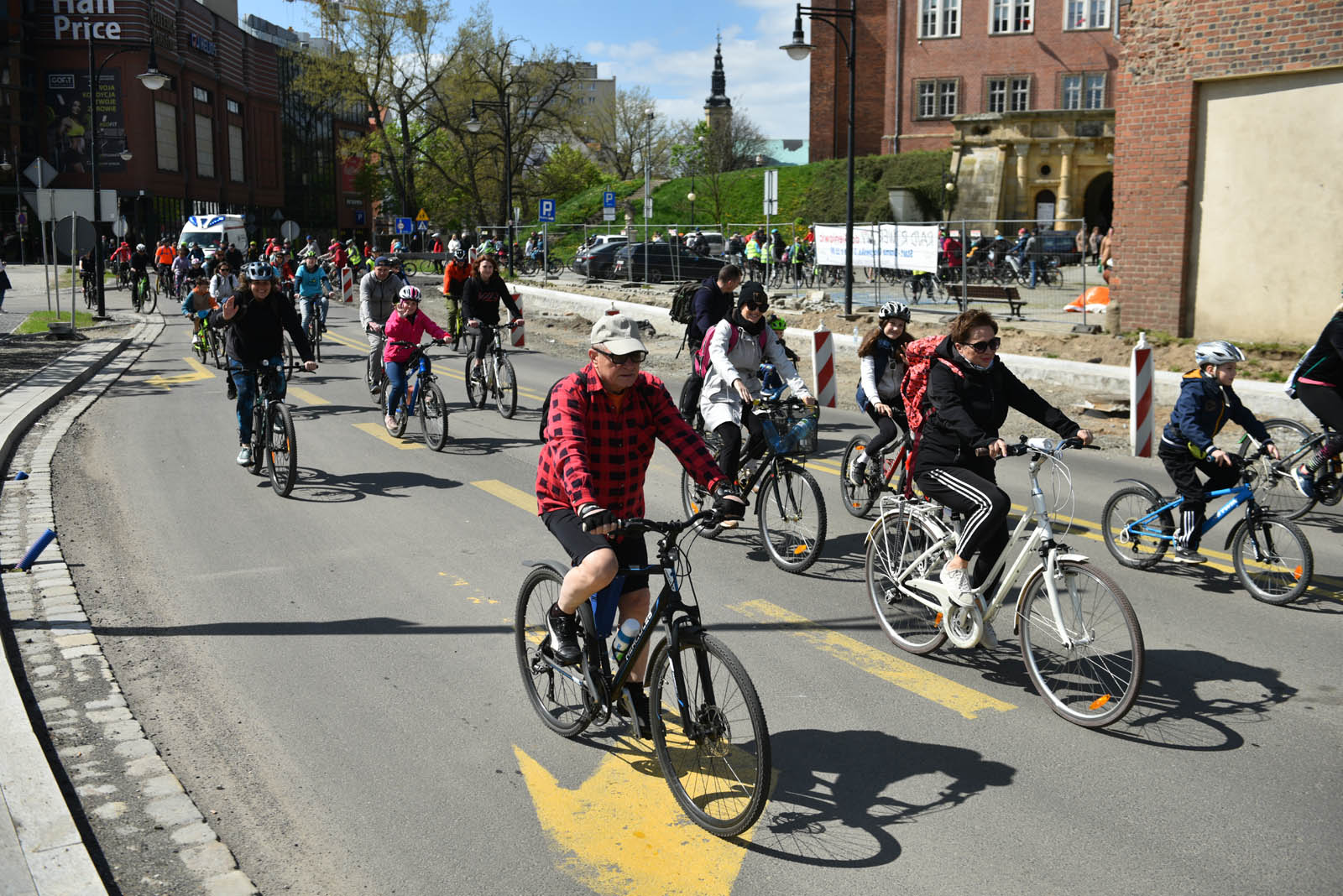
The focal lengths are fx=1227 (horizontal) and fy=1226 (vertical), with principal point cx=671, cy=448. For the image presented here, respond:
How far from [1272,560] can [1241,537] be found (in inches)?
9.1

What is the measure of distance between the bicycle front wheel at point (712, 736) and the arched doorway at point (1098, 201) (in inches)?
2271

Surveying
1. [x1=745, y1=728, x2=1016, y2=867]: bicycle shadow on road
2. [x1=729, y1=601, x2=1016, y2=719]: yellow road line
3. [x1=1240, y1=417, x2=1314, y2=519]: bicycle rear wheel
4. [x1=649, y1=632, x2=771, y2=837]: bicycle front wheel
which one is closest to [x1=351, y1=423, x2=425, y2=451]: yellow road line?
[x1=729, y1=601, x2=1016, y2=719]: yellow road line

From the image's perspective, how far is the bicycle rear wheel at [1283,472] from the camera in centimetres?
883

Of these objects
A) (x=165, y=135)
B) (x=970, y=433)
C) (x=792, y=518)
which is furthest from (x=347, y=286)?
(x=165, y=135)

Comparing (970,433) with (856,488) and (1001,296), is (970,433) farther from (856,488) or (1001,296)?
(1001,296)

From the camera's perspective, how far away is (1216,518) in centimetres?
770

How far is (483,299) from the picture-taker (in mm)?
15547

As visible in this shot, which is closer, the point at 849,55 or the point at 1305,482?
the point at 1305,482

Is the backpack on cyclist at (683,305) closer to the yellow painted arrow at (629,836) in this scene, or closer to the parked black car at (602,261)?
the yellow painted arrow at (629,836)

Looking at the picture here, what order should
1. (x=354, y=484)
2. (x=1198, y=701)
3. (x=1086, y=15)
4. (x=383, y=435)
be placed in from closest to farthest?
(x=1198, y=701), (x=354, y=484), (x=383, y=435), (x=1086, y=15)

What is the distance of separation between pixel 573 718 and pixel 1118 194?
16788 millimetres

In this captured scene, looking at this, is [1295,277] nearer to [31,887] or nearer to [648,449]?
[648,449]

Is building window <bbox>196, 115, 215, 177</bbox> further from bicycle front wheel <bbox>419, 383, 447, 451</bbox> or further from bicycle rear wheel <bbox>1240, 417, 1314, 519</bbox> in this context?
bicycle rear wheel <bbox>1240, 417, 1314, 519</bbox>

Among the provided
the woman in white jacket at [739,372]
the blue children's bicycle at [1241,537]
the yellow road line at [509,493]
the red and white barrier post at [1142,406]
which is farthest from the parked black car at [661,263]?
the blue children's bicycle at [1241,537]
